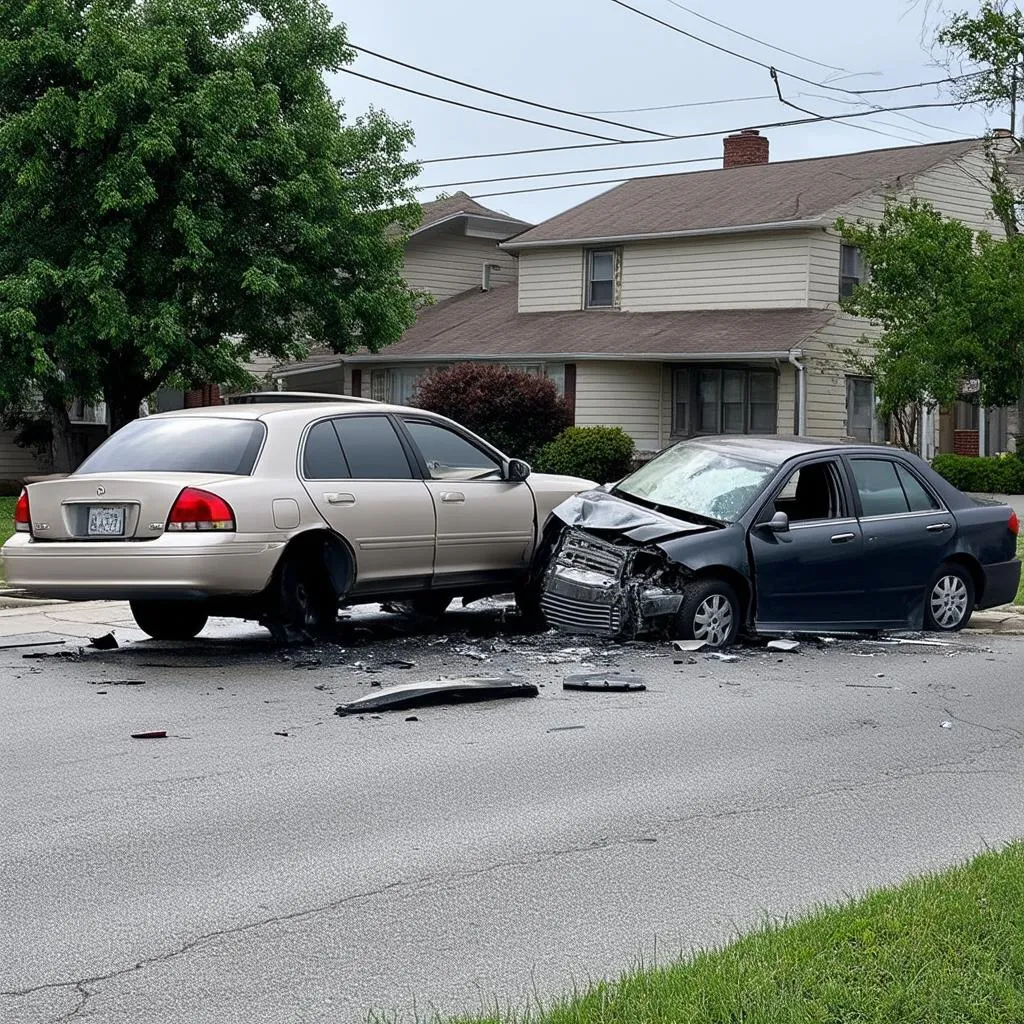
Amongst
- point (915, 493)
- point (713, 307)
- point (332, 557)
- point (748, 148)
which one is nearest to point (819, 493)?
point (915, 493)

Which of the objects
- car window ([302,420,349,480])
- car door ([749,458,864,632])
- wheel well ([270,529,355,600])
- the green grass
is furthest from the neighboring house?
wheel well ([270,529,355,600])

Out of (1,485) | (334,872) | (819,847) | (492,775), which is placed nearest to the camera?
(334,872)

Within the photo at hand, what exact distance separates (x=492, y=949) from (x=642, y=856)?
1.24 meters

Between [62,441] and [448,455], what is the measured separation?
2230cm

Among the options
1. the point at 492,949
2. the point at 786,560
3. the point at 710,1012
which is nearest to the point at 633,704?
the point at 786,560

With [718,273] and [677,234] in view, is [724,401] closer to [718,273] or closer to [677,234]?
[718,273]

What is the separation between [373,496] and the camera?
36.5ft

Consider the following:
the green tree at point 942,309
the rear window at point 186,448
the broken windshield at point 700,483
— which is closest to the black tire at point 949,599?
the broken windshield at point 700,483

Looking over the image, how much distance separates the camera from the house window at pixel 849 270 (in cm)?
3356

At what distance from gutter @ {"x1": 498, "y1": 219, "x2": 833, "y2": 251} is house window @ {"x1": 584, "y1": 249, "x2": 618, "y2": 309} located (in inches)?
14.3

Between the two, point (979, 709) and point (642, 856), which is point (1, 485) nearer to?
point (979, 709)

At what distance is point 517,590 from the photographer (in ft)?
40.9

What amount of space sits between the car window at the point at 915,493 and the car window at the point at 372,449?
4.06 metres

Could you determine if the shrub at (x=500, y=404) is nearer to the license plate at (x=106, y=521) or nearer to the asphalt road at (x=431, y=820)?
the license plate at (x=106, y=521)
